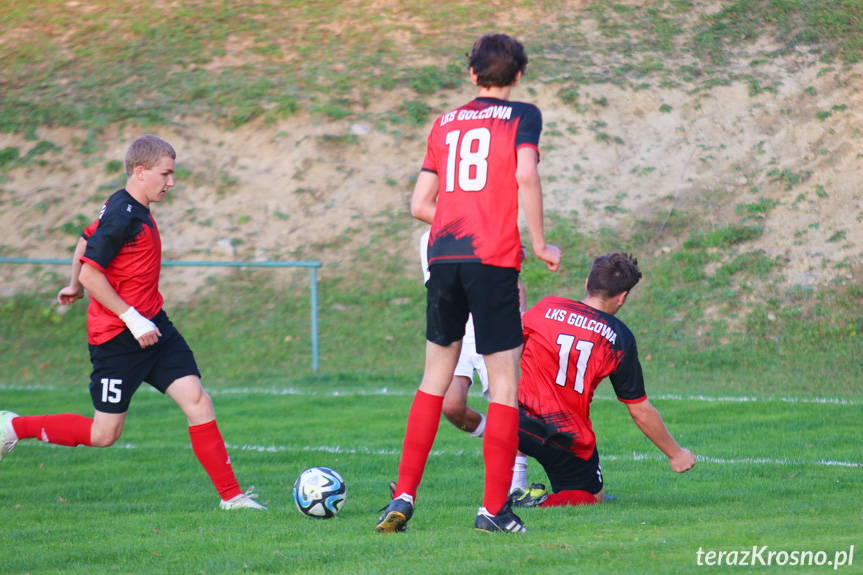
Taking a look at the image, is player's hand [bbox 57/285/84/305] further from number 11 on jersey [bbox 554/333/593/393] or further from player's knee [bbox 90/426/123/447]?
number 11 on jersey [bbox 554/333/593/393]

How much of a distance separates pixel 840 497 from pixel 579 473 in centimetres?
138

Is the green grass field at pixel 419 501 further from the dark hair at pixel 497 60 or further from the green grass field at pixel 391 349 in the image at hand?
the dark hair at pixel 497 60

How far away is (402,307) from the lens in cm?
1504

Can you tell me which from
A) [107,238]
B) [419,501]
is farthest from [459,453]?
[107,238]

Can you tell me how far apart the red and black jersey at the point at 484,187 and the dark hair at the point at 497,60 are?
10 centimetres

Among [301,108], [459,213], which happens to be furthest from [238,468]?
[301,108]

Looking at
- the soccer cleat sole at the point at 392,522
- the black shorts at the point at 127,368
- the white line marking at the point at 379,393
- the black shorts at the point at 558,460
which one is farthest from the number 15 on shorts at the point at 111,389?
the white line marking at the point at 379,393

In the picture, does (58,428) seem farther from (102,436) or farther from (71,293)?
(71,293)

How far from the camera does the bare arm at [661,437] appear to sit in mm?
4809

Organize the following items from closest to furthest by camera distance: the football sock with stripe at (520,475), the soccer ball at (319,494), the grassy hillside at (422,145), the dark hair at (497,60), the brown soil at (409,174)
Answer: the dark hair at (497,60) → the soccer ball at (319,494) → the football sock with stripe at (520,475) → the grassy hillside at (422,145) → the brown soil at (409,174)

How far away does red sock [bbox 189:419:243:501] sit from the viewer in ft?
16.9

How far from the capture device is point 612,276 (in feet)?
16.2

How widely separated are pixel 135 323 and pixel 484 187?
2.13 meters

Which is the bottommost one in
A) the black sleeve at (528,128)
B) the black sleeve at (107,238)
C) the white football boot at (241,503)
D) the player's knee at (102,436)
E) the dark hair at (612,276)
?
the white football boot at (241,503)
